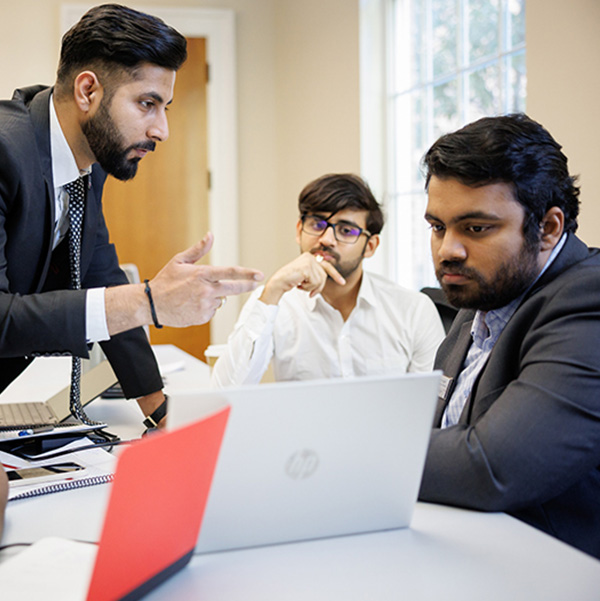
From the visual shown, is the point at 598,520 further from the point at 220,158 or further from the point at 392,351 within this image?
the point at 220,158

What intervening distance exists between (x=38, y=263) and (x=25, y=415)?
1.13 feet

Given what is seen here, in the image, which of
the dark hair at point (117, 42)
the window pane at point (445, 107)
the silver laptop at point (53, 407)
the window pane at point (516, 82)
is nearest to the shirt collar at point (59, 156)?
the dark hair at point (117, 42)

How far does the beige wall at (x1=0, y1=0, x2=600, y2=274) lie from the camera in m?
3.89

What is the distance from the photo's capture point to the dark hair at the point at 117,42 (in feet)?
5.24

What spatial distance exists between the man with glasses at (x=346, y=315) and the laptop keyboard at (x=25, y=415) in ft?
2.69

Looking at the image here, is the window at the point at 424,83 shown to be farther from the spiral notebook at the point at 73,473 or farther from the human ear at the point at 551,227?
the spiral notebook at the point at 73,473

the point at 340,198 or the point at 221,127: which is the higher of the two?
the point at 221,127

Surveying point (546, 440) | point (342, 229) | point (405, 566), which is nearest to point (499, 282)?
point (546, 440)

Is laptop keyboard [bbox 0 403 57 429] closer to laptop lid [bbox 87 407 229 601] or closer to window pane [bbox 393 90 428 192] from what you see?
laptop lid [bbox 87 407 229 601]

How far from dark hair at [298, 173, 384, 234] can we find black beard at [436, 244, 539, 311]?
1.01m

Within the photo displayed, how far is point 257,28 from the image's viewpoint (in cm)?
480

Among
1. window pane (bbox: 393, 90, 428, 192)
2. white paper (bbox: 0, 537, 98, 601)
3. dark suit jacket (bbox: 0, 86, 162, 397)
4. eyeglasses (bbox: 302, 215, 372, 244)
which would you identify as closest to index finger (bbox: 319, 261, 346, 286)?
eyeglasses (bbox: 302, 215, 372, 244)

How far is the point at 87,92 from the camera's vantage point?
5.36 feet

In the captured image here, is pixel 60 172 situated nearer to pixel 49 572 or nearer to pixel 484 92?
pixel 49 572
